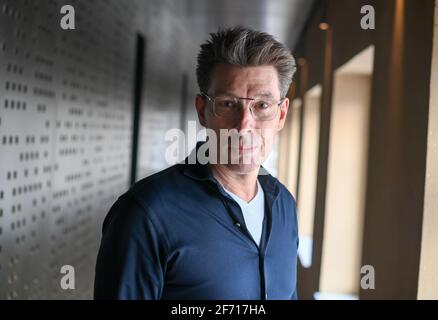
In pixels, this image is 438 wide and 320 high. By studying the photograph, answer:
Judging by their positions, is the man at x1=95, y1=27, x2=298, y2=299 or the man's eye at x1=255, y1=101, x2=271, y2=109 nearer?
the man at x1=95, y1=27, x2=298, y2=299

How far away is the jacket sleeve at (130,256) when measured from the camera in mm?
1348

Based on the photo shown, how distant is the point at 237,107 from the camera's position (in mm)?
1535

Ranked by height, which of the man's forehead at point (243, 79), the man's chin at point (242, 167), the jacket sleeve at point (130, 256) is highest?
the man's forehead at point (243, 79)

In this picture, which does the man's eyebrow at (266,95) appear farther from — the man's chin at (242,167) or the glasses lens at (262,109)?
the man's chin at (242,167)

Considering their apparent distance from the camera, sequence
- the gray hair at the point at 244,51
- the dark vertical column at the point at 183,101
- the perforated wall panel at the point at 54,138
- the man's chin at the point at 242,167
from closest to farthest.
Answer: the gray hair at the point at 244,51 < the man's chin at the point at 242,167 < the perforated wall panel at the point at 54,138 < the dark vertical column at the point at 183,101

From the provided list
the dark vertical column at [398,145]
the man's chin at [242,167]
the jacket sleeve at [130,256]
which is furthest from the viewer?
the dark vertical column at [398,145]

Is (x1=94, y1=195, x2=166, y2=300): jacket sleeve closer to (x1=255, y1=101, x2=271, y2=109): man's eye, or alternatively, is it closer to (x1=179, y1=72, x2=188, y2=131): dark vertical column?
(x1=255, y1=101, x2=271, y2=109): man's eye

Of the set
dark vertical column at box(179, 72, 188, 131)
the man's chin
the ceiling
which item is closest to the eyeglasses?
the man's chin

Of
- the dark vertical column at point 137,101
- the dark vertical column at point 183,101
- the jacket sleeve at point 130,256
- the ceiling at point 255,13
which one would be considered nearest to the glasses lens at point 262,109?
the jacket sleeve at point 130,256

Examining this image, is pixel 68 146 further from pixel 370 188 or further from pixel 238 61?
pixel 238 61

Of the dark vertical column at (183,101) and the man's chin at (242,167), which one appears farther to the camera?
the dark vertical column at (183,101)

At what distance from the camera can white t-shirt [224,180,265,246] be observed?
1.58 m
